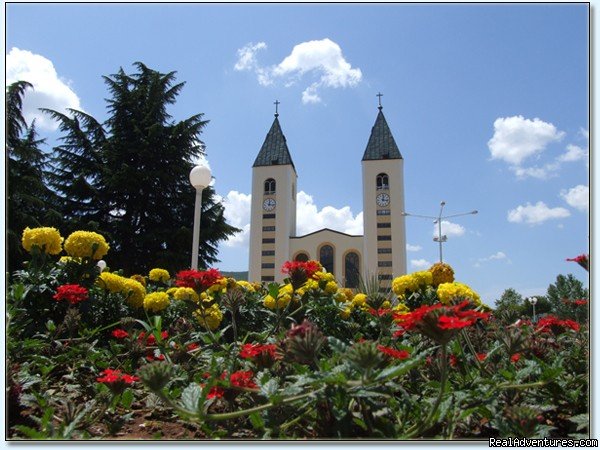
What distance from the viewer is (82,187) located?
42.4ft

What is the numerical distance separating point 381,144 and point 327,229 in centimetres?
829

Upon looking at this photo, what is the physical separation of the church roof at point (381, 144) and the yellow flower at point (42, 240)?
106ft

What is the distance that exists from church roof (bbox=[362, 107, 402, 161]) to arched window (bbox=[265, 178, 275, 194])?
771 centimetres

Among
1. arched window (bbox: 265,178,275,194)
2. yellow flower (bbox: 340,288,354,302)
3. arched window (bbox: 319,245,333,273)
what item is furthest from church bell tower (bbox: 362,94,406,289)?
yellow flower (bbox: 340,288,354,302)

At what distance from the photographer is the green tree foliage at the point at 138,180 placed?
12.8 meters

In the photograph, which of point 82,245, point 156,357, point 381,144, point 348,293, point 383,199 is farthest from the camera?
point 381,144

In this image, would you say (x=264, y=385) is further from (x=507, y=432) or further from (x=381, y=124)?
(x=381, y=124)

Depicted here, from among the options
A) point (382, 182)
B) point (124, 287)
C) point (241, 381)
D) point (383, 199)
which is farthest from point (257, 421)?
point (382, 182)

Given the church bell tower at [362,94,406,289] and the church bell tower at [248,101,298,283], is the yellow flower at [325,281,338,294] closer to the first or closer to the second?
the church bell tower at [362,94,406,289]

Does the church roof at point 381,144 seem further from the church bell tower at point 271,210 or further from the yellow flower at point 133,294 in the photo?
the yellow flower at point 133,294

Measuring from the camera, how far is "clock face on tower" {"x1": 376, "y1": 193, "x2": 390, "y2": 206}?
32088 mm

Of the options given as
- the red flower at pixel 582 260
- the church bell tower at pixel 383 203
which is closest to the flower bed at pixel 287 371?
the red flower at pixel 582 260

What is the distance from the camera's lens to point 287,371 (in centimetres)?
106

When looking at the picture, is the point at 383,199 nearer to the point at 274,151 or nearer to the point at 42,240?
the point at 274,151
